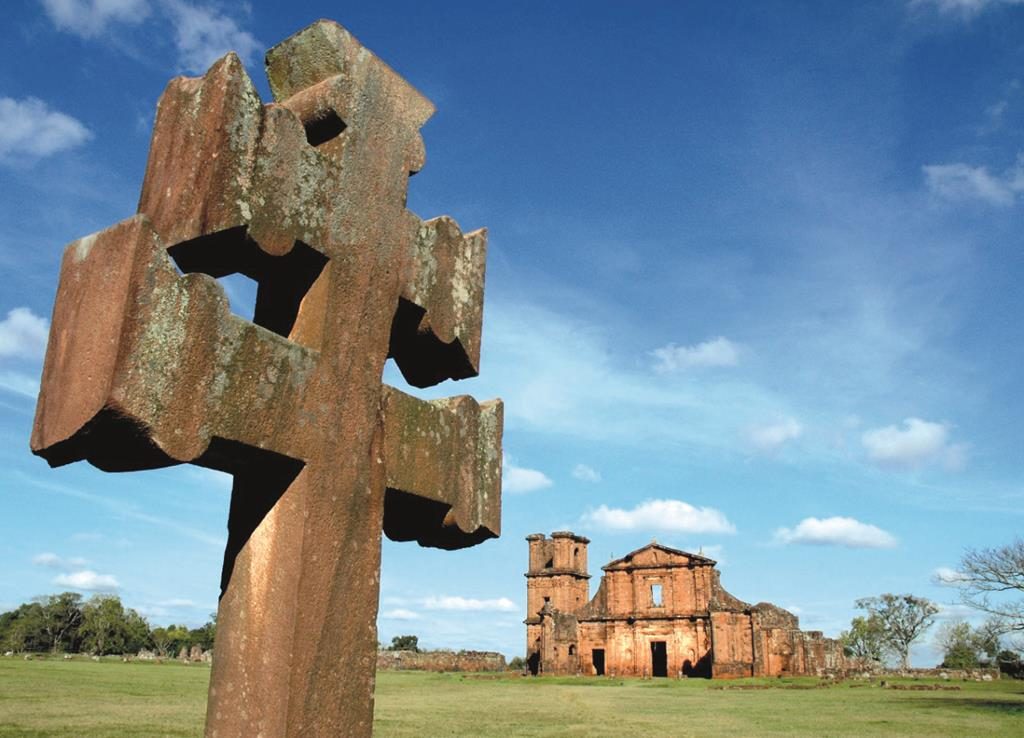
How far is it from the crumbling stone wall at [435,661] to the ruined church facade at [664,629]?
26.0ft

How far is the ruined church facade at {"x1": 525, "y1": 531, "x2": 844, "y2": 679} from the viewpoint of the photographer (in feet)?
144

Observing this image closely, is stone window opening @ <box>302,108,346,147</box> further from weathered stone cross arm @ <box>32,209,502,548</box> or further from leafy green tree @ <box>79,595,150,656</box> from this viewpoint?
leafy green tree @ <box>79,595,150,656</box>

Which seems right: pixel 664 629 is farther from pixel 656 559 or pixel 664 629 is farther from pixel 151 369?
pixel 151 369

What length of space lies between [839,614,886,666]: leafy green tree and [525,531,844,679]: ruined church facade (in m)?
16.9

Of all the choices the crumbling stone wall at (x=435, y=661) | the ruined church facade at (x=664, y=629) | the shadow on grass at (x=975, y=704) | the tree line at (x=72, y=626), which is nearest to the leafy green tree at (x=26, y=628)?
the tree line at (x=72, y=626)

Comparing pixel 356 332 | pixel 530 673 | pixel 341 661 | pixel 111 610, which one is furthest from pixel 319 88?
pixel 111 610

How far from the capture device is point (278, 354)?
2215mm

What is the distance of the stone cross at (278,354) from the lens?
1.92 metres

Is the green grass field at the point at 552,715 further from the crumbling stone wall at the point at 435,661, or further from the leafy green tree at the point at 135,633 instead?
the leafy green tree at the point at 135,633

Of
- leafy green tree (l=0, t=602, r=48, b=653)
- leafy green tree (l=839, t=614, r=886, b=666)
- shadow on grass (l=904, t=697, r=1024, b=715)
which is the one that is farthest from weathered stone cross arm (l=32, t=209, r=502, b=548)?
leafy green tree (l=0, t=602, r=48, b=653)

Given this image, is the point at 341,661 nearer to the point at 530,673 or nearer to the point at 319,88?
the point at 319,88

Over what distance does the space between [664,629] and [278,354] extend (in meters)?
48.9

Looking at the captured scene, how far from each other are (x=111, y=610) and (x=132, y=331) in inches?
3171

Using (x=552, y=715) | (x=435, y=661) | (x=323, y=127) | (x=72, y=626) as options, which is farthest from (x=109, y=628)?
(x=323, y=127)
